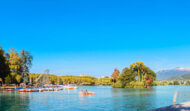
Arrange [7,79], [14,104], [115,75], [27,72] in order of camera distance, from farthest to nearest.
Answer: [115,75]
[27,72]
[7,79]
[14,104]

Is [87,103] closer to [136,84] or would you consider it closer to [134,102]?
[134,102]

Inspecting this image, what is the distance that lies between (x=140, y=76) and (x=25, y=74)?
5999 cm

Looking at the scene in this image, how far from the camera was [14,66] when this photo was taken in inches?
3802

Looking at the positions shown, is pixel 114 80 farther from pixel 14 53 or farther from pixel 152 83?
pixel 14 53

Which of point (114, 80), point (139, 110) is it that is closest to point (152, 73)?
point (114, 80)

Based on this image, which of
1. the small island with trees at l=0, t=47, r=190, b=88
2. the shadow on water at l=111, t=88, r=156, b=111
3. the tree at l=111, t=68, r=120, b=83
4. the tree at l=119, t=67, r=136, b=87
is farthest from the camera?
the tree at l=111, t=68, r=120, b=83

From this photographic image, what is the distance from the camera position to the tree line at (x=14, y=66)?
9056 cm

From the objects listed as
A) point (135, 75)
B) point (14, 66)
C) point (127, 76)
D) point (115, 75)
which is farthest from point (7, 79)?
point (115, 75)

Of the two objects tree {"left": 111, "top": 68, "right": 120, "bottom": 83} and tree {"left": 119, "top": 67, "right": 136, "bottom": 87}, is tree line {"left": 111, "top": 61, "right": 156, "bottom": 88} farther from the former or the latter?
tree {"left": 111, "top": 68, "right": 120, "bottom": 83}

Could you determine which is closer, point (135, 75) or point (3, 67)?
point (3, 67)

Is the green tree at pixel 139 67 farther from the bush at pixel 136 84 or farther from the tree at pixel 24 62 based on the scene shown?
the tree at pixel 24 62

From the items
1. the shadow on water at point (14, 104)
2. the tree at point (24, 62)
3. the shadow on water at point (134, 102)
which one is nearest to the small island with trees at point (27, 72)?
the tree at point (24, 62)

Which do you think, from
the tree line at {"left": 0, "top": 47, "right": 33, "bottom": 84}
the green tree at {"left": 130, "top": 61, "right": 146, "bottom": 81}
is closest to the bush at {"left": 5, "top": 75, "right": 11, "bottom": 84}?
the tree line at {"left": 0, "top": 47, "right": 33, "bottom": 84}

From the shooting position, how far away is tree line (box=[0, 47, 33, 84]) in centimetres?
9056
